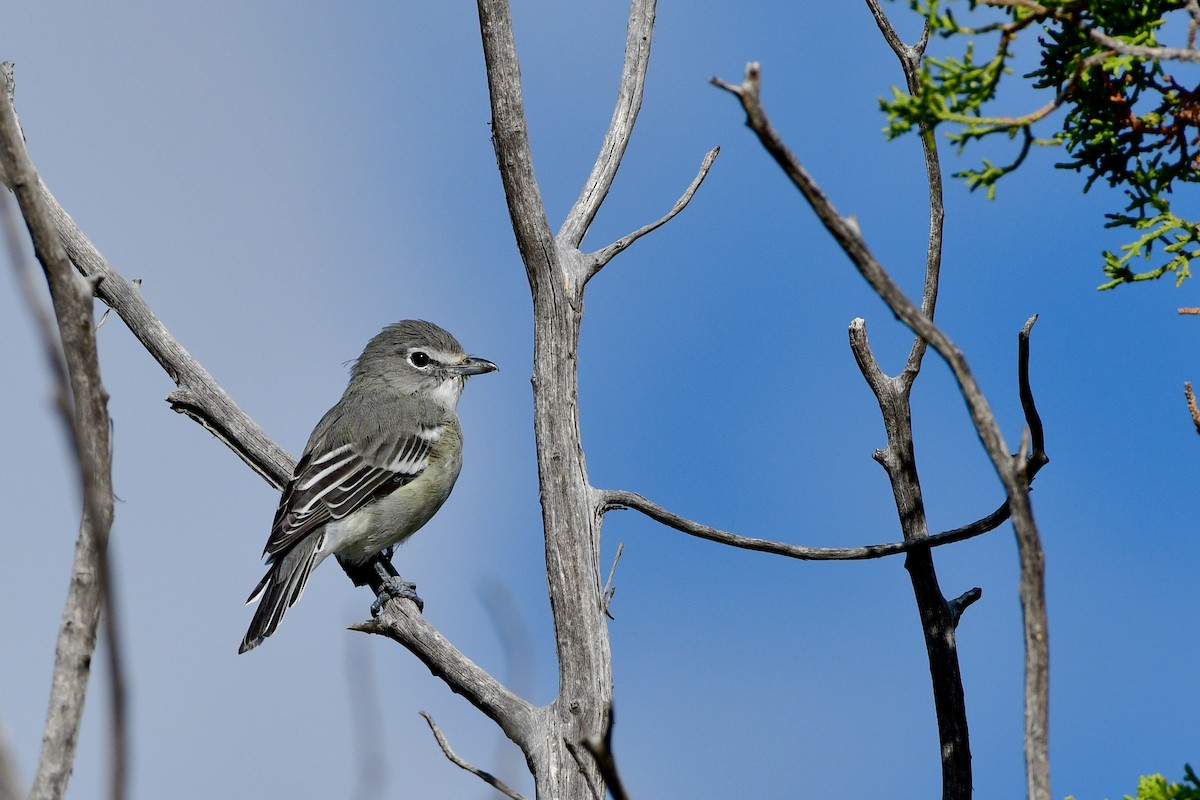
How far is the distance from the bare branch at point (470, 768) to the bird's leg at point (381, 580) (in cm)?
159

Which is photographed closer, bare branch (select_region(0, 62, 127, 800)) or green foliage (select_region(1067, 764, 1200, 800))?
bare branch (select_region(0, 62, 127, 800))

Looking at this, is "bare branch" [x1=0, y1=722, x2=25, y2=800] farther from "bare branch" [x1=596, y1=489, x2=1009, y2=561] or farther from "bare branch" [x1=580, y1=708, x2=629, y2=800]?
"bare branch" [x1=596, y1=489, x2=1009, y2=561]

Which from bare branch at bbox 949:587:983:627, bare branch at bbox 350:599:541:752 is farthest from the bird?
bare branch at bbox 949:587:983:627

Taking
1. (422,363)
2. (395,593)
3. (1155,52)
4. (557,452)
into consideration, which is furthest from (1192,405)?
(422,363)

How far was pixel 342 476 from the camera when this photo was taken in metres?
7.17

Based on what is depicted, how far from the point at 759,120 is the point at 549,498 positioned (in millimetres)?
2835

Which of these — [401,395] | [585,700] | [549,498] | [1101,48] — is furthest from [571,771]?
[401,395]

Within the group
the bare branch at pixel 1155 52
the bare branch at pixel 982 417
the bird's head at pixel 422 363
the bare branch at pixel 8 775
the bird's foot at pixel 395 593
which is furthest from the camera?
the bird's head at pixel 422 363

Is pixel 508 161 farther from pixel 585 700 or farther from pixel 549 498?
pixel 585 700

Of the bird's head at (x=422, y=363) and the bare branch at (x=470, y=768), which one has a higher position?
the bird's head at (x=422, y=363)

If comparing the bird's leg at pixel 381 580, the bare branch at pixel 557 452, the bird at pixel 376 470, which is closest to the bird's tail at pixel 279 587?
the bird at pixel 376 470

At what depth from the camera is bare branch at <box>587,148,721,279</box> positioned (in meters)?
5.36

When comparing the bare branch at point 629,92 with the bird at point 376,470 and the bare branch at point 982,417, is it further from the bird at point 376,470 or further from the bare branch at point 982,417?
the bare branch at point 982,417

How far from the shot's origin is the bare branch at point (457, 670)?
16.2 feet
